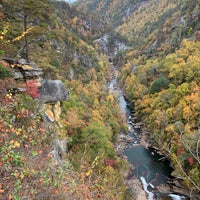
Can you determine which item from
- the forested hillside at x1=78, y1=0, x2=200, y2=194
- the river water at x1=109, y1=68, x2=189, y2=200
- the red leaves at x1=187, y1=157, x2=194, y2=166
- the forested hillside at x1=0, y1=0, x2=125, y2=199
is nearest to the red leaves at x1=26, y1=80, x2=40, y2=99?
the forested hillside at x1=0, y1=0, x2=125, y2=199

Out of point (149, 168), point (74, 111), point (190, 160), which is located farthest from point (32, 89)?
point (149, 168)

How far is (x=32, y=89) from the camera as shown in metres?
23.4

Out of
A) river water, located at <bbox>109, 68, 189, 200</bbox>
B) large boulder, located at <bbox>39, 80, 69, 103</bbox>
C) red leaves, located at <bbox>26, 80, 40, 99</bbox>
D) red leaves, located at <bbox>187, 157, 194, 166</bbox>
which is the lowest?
river water, located at <bbox>109, 68, 189, 200</bbox>

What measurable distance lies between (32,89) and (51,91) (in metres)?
3.62

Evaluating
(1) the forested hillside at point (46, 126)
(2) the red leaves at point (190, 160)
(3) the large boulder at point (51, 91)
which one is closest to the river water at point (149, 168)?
(2) the red leaves at point (190, 160)

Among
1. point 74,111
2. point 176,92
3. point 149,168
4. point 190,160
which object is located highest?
point 74,111

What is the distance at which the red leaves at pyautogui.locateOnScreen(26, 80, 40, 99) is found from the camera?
23130 mm

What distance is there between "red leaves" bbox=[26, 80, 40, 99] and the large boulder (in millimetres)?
1333

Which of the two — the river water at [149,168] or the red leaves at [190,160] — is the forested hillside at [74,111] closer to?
the red leaves at [190,160]

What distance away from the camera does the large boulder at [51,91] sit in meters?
26.1

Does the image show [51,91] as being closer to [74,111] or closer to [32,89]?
[32,89]

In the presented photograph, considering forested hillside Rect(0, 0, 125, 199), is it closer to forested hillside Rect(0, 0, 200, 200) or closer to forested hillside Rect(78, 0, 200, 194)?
forested hillside Rect(0, 0, 200, 200)

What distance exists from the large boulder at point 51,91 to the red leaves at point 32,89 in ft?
4.37

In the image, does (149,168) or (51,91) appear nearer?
(51,91)
